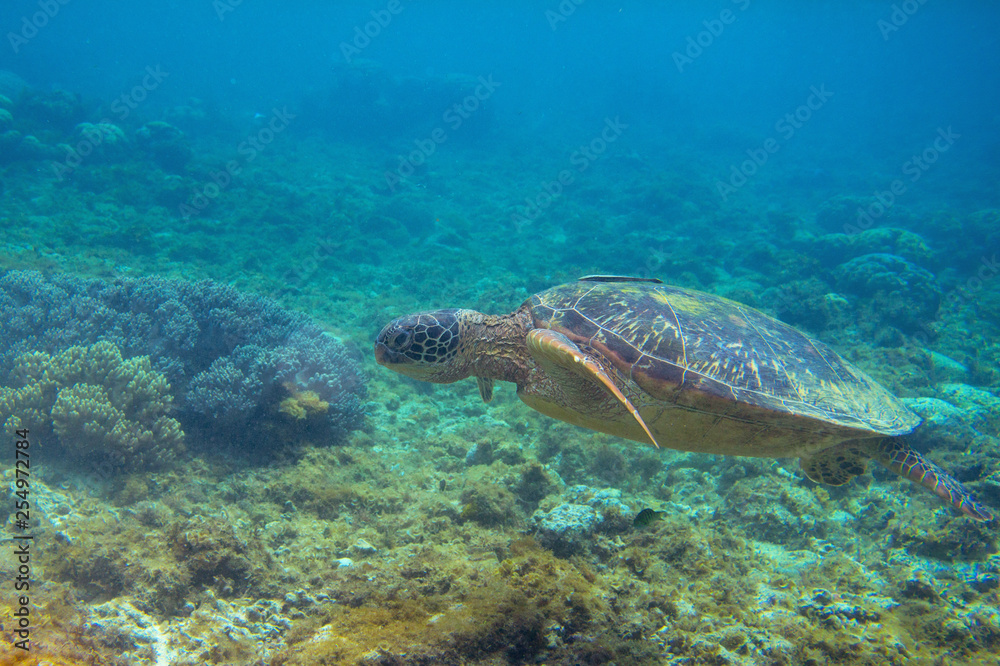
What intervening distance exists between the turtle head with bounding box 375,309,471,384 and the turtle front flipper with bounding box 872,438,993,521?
332 centimetres

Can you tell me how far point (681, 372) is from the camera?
274 cm

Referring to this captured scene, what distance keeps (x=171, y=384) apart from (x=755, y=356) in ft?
17.3

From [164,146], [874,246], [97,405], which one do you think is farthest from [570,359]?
[164,146]

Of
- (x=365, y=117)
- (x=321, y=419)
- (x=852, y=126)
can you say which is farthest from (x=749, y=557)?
A: (x=852, y=126)

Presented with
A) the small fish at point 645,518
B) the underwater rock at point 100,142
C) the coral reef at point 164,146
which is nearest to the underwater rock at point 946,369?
the small fish at point 645,518

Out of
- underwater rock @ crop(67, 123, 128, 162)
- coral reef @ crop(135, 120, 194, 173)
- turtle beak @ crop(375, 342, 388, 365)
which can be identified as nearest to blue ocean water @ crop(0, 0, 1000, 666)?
turtle beak @ crop(375, 342, 388, 365)

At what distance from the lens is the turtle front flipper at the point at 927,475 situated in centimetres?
296

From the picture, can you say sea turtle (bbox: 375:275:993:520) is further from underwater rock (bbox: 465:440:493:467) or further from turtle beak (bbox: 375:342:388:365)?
underwater rock (bbox: 465:440:493:467)

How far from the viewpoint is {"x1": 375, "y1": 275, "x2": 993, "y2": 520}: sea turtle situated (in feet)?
9.04

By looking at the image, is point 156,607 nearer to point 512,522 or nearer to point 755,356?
point 512,522

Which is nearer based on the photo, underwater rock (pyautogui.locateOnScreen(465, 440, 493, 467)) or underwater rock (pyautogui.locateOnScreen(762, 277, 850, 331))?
underwater rock (pyautogui.locateOnScreen(465, 440, 493, 467))

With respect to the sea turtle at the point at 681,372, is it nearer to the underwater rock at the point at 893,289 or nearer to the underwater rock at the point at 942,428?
the underwater rock at the point at 942,428

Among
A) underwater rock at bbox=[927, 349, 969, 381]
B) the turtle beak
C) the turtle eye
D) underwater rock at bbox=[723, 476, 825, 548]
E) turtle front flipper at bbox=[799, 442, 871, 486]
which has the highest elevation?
underwater rock at bbox=[927, 349, 969, 381]

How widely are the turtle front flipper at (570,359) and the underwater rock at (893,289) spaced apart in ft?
31.2
